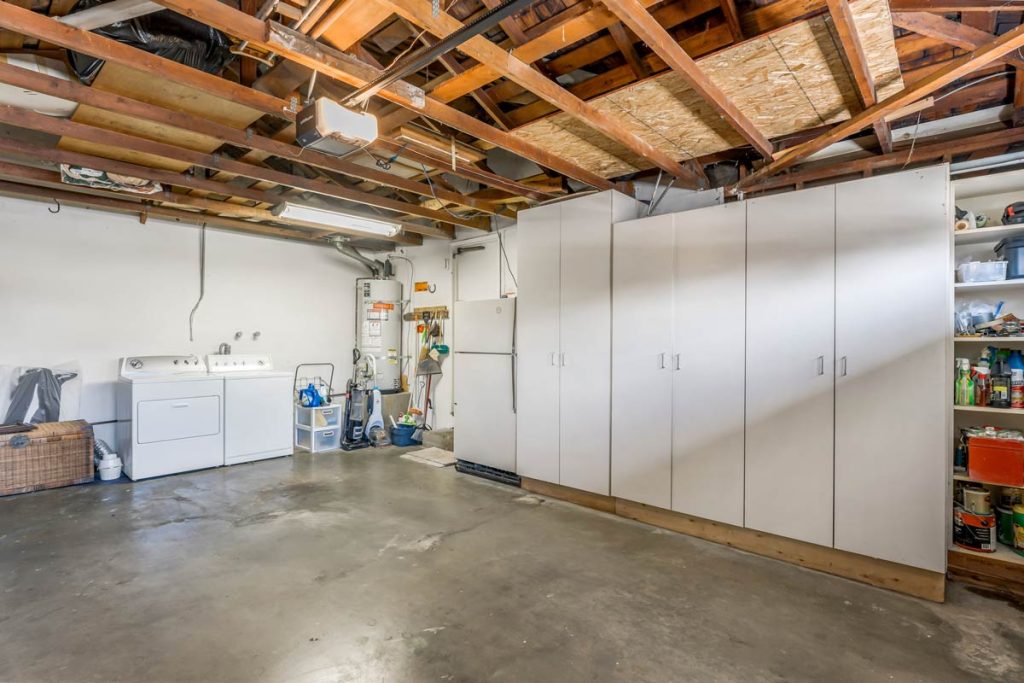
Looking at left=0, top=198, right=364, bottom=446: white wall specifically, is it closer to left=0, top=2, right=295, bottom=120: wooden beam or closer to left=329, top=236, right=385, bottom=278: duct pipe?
left=329, top=236, right=385, bottom=278: duct pipe

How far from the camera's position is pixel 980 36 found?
2.10 meters

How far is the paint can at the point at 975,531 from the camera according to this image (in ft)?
8.84

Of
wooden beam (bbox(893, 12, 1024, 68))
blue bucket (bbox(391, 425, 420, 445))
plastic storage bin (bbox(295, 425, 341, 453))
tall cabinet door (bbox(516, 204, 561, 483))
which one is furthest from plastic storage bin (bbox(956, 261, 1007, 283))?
plastic storage bin (bbox(295, 425, 341, 453))

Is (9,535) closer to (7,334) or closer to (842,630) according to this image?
(7,334)

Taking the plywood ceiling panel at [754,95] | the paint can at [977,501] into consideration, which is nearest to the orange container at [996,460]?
the paint can at [977,501]

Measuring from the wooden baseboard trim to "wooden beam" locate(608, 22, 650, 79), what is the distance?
9.43 feet

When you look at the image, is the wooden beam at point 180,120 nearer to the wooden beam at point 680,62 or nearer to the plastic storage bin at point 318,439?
the wooden beam at point 680,62

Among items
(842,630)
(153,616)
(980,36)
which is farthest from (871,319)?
(153,616)

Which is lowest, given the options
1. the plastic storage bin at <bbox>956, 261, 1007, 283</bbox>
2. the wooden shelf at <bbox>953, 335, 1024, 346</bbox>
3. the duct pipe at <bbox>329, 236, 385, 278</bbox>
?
the wooden shelf at <bbox>953, 335, 1024, 346</bbox>

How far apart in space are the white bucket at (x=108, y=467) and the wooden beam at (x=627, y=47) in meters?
5.54

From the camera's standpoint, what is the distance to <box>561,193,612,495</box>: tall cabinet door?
3.88 m

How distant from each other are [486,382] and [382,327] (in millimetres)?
2511

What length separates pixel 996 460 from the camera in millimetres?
2629

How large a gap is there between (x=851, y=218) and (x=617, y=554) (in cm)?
249
